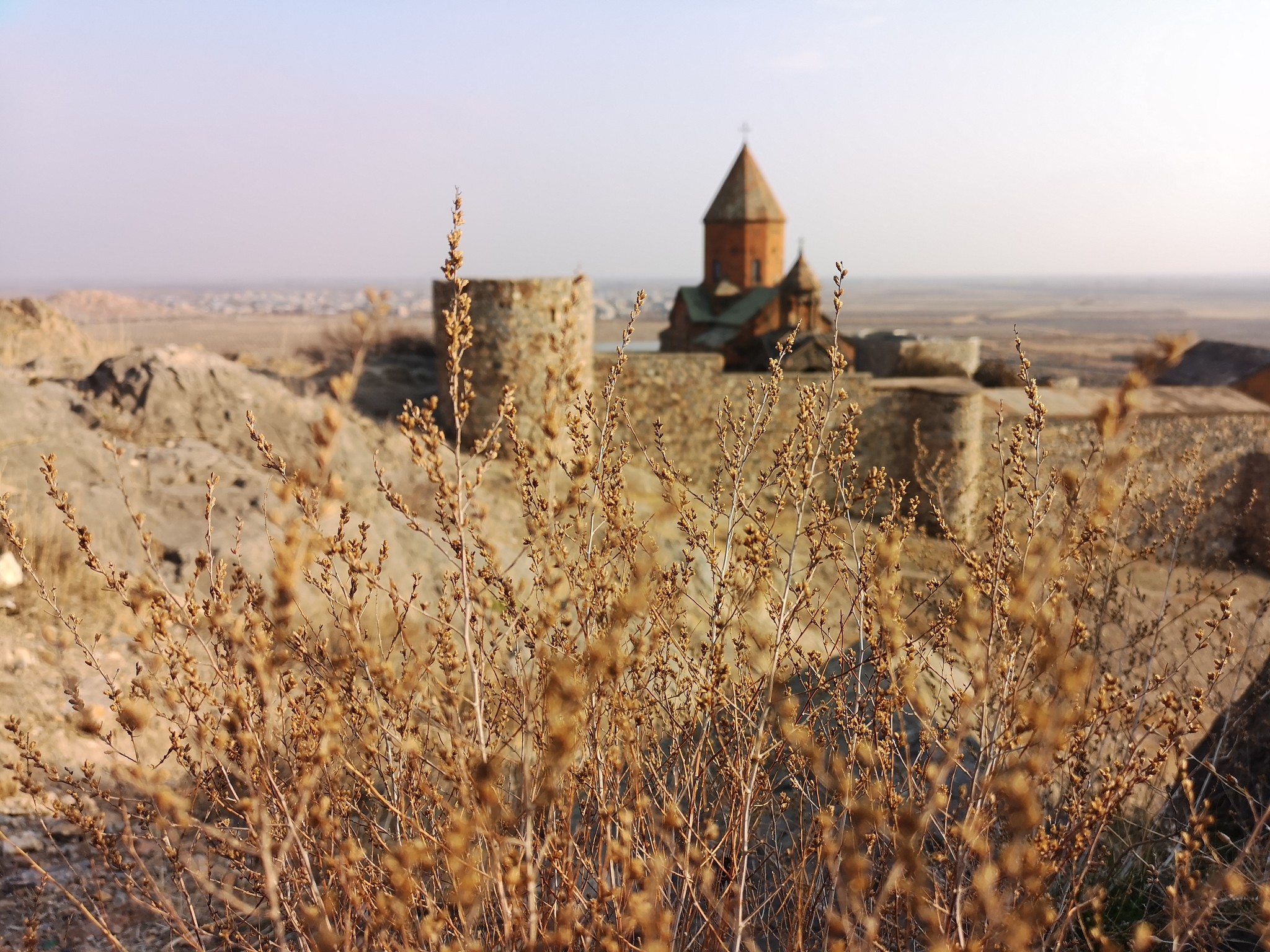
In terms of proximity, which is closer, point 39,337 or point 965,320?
point 39,337

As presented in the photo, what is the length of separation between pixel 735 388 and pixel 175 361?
6.59 m

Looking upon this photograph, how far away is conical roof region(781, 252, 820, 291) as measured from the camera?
1908 centimetres

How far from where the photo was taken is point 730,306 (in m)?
22.3

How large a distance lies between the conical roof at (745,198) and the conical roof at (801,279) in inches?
145

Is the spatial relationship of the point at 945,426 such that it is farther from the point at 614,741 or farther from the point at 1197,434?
the point at 614,741

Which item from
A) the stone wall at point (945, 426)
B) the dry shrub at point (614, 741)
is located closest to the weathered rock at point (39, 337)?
the stone wall at point (945, 426)

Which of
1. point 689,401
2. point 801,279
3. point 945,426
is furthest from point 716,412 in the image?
point 801,279

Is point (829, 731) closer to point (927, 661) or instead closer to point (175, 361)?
point (927, 661)

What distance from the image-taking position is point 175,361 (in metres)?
7.67

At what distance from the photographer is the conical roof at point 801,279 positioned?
62.6ft

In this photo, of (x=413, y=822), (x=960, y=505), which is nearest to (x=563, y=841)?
(x=413, y=822)

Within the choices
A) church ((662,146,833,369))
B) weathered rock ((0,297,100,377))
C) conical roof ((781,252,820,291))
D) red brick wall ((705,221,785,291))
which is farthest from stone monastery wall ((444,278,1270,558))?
red brick wall ((705,221,785,291))

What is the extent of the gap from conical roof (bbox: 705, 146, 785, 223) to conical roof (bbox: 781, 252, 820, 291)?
12.1 feet

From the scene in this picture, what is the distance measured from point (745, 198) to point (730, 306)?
296 cm
